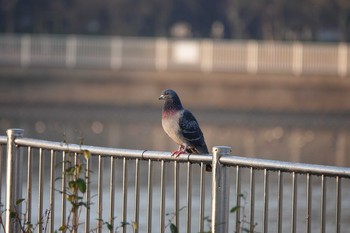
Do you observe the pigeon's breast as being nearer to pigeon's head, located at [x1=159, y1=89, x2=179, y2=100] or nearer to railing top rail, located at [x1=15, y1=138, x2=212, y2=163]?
pigeon's head, located at [x1=159, y1=89, x2=179, y2=100]

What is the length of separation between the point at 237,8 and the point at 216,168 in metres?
40.3

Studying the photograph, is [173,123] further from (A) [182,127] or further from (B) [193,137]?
(B) [193,137]

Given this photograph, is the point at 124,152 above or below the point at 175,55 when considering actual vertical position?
below

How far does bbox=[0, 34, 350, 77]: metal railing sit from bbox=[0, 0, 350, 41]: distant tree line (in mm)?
7236

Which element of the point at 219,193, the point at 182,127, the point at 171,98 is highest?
the point at 171,98

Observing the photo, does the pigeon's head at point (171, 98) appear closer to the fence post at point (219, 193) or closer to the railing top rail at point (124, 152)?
the railing top rail at point (124, 152)

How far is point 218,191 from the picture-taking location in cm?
704

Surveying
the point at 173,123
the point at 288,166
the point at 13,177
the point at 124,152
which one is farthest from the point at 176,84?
the point at 288,166

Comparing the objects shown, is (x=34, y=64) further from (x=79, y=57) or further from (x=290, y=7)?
(x=290, y=7)

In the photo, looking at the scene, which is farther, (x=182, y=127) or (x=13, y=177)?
(x=182, y=127)

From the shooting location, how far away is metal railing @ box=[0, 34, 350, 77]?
36.1 meters

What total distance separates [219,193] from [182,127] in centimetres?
145

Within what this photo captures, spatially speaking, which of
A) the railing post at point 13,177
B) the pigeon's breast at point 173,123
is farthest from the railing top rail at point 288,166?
the railing post at point 13,177

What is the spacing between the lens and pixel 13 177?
318 inches
